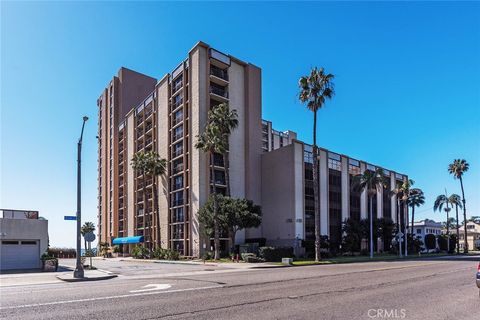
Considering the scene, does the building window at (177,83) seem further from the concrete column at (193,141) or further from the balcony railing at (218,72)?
the balcony railing at (218,72)

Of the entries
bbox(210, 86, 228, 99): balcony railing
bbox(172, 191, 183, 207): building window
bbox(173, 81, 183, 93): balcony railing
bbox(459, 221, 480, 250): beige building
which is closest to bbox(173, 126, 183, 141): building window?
bbox(173, 81, 183, 93): balcony railing

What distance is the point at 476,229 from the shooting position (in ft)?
489

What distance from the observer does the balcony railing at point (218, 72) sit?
2431 inches

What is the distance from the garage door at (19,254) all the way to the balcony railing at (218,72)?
37021 mm

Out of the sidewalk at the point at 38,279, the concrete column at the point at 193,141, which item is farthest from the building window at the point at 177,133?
the sidewalk at the point at 38,279

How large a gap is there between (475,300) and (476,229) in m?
161

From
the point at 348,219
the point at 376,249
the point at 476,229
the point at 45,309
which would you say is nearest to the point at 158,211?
the point at 348,219

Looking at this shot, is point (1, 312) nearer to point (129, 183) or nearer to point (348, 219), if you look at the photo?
point (348, 219)

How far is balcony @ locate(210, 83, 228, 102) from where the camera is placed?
201 ft

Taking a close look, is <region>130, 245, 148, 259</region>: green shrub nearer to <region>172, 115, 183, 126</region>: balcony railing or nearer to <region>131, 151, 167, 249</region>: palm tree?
<region>131, 151, 167, 249</region>: palm tree

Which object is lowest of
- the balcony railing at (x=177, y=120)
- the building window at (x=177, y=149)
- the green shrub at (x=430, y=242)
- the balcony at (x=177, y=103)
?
the green shrub at (x=430, y=242)

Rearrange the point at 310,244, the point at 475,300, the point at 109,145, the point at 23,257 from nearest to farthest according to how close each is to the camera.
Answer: the point at 475,300
the point at 23,257
the point at 310,244
the point at 109,145

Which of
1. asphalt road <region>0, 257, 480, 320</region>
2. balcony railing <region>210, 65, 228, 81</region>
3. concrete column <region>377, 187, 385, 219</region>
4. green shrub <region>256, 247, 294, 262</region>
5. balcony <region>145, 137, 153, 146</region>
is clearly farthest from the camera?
concrete column <region>377, 187, 385, 219</region>

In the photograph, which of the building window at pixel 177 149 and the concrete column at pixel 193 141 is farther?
the building window at pixel 177 149
